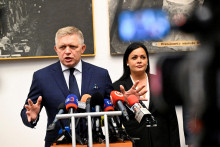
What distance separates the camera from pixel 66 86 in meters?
2.25

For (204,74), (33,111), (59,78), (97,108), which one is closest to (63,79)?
(59,78)

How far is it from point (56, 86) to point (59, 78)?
2.7 inches

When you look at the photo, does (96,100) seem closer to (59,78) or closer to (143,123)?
(59,78)

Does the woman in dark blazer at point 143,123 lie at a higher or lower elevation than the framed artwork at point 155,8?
lower

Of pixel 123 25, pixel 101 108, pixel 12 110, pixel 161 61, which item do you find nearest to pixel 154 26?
pixel 123 25

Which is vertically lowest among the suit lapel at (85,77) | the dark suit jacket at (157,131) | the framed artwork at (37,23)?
the dark suit jacket at (157,131)

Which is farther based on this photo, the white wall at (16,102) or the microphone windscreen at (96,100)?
the white wall at (16,102)

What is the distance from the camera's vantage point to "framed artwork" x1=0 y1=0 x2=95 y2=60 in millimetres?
3406

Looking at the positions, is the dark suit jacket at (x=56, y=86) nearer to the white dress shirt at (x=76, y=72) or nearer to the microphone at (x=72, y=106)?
the white dress shirt at (x=76, y=72)

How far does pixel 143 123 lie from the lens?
2.55 metres

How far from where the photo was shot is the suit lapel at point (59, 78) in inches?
88.3

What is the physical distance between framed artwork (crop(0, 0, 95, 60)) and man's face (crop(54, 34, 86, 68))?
1.25m

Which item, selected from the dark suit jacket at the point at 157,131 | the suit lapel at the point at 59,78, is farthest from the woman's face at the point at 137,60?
the suit lapel at the point at 59,78

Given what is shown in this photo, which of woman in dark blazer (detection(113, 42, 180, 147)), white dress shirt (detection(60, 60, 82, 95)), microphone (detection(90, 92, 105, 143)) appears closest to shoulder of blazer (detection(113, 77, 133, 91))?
woman in dark blazer (detection(113, 42, 180, 147))
